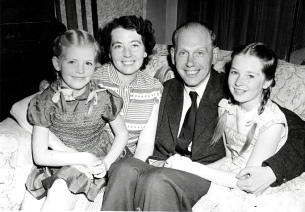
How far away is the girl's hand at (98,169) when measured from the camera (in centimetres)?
153

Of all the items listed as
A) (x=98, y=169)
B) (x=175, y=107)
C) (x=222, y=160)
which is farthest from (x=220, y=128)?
(x=98, y=169)

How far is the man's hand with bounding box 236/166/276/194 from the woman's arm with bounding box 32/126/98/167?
2.40 feet

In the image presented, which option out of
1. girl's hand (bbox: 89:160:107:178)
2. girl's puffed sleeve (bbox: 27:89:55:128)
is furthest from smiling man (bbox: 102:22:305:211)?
girl's puffed sleeve (bbox: 27:89:55:128)

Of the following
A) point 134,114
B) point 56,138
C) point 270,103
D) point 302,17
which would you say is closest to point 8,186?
point 56,138

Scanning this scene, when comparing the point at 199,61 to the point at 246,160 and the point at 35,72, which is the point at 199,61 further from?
the point at 35,72

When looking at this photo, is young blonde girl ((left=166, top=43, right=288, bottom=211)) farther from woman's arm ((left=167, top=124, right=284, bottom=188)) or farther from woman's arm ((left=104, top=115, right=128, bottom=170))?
woman's arm ((left=104, top=115, right=128, bottom=170))

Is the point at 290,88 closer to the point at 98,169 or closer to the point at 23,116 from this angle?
the point at 98,169

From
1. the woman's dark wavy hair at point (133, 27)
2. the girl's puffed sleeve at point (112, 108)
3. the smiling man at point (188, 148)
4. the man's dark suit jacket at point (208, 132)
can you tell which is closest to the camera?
the smiling man at point (188, 148)

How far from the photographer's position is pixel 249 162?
1.50 m

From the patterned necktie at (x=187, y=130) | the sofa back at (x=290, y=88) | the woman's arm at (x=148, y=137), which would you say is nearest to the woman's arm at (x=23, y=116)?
the woman's arm at (x=148, y=137)

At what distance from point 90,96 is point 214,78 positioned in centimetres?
77

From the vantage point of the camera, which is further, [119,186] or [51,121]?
[51,121]

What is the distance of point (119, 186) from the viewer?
1382 millimetres

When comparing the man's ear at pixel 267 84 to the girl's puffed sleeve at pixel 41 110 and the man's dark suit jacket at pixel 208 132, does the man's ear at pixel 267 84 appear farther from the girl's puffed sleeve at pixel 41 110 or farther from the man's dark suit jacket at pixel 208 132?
the girl's puffed sleeve at pixel 41 110
